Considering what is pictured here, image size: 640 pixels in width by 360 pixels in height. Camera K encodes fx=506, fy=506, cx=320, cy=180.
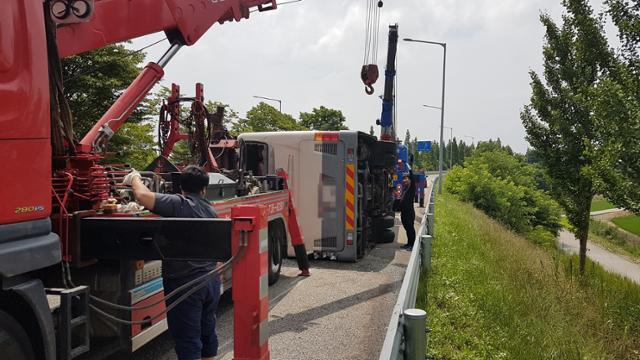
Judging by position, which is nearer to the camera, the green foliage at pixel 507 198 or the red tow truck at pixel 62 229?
the red tow truck at pixel 62 229

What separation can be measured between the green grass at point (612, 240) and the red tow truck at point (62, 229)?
52.6 meters

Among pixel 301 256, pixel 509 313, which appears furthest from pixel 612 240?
pixel 509 313

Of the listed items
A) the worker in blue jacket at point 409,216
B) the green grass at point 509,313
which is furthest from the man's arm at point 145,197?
the worker in blue jacket at point 409,216

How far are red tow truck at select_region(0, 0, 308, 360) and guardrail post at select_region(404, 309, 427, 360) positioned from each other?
910mm

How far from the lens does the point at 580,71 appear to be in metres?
14.7

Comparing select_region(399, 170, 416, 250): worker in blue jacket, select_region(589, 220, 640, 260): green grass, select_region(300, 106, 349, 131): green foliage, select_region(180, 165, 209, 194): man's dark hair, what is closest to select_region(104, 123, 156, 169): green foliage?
select_region(399, 170, 416, 250): worker in blue jacket

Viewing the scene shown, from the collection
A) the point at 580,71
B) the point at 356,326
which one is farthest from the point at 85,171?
the point at 580,71

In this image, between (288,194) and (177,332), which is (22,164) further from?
(288,194)

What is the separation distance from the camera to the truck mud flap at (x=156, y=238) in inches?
121

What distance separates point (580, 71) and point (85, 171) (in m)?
14.8

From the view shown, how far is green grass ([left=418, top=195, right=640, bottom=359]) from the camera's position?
16.0 ft

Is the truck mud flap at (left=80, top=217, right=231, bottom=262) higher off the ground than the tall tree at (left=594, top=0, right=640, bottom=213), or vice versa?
the tall tree at (left=594, top=0, right=640, bottom=213)

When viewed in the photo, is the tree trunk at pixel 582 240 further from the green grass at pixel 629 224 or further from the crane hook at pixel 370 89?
the green grass at pixel 629 224

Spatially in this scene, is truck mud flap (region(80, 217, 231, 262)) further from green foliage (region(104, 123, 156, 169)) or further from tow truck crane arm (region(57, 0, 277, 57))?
green foliage (region(104, 123, 156, 169))
